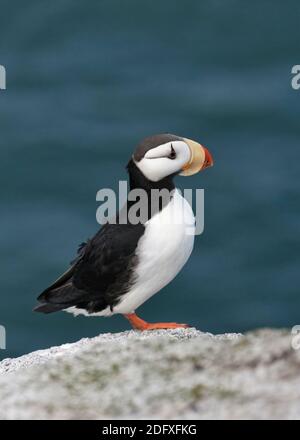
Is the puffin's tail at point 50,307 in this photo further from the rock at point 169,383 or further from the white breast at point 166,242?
the rock at point 169,383

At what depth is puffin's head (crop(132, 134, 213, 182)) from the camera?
10.8 metres

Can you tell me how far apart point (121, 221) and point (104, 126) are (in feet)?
30.2

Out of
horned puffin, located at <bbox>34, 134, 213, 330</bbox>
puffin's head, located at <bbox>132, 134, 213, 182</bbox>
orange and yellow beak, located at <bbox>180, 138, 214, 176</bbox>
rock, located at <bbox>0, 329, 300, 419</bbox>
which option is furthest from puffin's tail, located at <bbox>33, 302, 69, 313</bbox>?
rock, located at <bbox>0, 329, 300, 419</bbox>

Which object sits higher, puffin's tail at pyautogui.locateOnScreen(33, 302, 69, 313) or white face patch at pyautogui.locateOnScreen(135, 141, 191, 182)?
white face patch at pyautogui.locateOnScreen(135, 141, 191, 182)

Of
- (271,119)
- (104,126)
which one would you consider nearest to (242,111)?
(271,119)

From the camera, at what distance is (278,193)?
1941 cm

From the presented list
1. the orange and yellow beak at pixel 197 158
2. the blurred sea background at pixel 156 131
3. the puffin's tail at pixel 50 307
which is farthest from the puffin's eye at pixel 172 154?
the blurred sea background at pixel 156 131

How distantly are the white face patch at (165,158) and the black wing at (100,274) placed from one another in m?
0.46

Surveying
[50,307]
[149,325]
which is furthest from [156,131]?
[50,307]

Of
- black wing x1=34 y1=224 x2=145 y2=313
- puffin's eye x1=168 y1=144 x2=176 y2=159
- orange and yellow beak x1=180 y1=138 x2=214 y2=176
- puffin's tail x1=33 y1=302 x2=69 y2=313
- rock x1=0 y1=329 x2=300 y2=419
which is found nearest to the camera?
rock x1=0 y1=329 x2=300 y2=419

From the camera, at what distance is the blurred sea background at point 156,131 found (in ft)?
60.4

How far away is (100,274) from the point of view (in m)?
11.2

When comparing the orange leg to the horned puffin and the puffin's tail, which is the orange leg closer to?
the horned puffin

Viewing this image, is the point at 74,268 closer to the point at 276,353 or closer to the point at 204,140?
the point at 276,353
